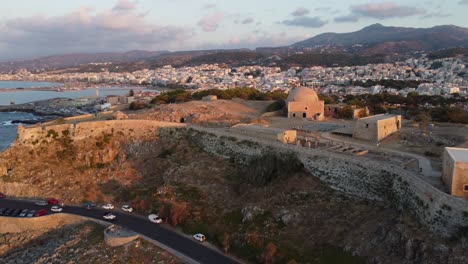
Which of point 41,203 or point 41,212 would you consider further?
point 41,203

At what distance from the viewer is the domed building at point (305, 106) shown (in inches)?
1379

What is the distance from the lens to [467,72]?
4109 inches

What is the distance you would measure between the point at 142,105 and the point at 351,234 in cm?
3272

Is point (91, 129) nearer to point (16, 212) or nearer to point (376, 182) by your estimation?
point (16, 212)

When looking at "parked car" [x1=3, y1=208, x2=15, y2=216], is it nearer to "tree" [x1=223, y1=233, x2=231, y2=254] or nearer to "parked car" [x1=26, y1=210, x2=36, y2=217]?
"parked car" [x1=26, y1=210, x2=36, y2=217]

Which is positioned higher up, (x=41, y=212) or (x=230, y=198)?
(x=230, y=198)

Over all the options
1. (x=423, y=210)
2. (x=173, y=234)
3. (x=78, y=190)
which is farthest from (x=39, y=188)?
(x=423, y=210)

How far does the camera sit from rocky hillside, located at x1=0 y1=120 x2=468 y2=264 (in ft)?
51.1

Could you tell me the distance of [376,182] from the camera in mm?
18812

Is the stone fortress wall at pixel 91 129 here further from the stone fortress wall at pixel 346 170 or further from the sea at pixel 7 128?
the sea at pixel 7 128

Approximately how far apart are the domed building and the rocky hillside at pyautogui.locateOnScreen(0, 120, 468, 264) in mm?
10674

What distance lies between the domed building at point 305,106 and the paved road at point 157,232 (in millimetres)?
18829

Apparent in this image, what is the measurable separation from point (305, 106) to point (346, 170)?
51.5 ft

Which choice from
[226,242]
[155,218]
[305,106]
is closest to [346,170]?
[226,242]
